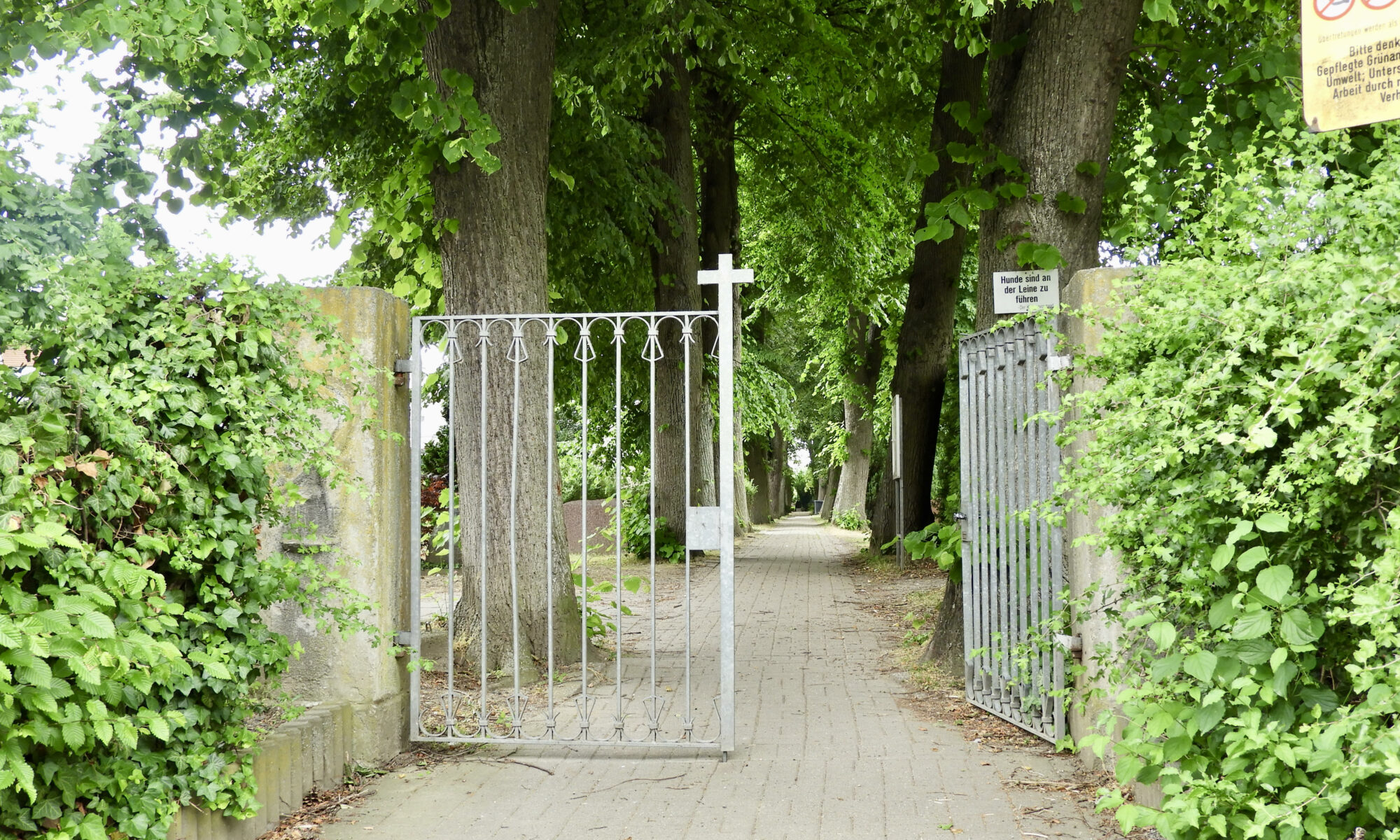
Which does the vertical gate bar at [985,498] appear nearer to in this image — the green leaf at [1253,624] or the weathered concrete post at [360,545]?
the weathered concrete post at [360,545]

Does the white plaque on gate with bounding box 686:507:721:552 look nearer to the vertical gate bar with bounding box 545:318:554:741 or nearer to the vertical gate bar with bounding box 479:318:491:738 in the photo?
the vertical gate bar with bounding box 545:318:554:741

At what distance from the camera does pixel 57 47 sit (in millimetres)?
6090

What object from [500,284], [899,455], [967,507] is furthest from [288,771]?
[899,455]

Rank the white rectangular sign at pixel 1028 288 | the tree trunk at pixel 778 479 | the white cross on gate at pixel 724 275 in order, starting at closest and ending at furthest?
the white cross on gate at pixel 724 275, the white rectangular sign at pixel 1028 288, the tree trunk at pixel 778 479

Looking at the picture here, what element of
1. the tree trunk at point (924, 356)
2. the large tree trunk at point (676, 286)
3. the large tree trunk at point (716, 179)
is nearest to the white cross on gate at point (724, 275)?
the large tree trunk at point (676, 286)

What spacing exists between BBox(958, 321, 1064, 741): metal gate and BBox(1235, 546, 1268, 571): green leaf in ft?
8.72

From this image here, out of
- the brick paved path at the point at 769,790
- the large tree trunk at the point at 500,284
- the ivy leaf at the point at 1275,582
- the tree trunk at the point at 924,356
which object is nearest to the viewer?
the ivy leaf at the point at 1275,582

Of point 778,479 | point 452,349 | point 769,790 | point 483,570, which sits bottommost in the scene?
point 778,479

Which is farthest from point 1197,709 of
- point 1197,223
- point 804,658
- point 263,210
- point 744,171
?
point 744,171

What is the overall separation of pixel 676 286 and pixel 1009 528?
10420mm

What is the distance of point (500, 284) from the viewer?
7648 millimetres

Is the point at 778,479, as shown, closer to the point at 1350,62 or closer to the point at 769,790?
the point at 769,790

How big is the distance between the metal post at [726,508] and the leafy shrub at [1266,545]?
255 cm

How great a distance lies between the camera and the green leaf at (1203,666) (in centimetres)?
314
